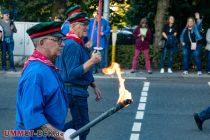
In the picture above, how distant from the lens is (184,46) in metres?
18.6

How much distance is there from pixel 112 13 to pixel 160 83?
7968mm

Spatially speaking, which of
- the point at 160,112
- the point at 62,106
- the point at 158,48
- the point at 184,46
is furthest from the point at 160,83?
the point at 62,106

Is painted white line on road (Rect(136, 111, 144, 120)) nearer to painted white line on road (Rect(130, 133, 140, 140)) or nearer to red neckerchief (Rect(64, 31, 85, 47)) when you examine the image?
painted white line on road (Rect(130, 133, 140, 140))

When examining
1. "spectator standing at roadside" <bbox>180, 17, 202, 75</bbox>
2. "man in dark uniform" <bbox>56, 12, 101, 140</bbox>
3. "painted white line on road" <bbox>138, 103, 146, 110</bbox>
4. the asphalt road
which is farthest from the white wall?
"man in dark uniform" <bbox>56, 12, 101, 140</bbox>

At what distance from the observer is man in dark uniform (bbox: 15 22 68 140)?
4.43 meters

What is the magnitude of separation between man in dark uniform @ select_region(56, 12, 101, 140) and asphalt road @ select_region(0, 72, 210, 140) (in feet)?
8.48

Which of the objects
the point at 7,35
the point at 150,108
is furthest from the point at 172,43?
the point at 150,108

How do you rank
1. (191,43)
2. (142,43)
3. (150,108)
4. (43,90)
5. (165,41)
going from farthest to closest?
(165,41) < (142,43) < (191,43) < (150,108) < (43,90)

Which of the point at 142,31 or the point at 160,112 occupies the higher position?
the point at 142,31

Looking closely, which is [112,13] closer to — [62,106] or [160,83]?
[160,83]

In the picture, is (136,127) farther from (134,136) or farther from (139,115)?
(139,115)

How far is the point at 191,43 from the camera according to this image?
1852 centimetres

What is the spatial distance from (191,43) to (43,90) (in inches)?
568

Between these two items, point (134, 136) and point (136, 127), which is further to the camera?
point (136, 127)
